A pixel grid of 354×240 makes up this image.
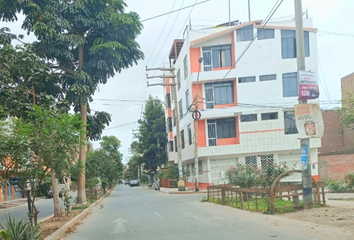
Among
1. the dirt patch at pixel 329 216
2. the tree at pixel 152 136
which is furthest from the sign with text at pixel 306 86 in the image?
the tree at pixel 152 136

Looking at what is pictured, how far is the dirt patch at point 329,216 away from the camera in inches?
376

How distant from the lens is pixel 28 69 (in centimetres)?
1220

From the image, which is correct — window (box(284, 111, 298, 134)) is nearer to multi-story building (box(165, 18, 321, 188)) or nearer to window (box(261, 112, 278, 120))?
multi-story building (box(165, 18, 321, 188))

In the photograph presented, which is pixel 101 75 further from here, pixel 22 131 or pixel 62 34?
pixel 22 131

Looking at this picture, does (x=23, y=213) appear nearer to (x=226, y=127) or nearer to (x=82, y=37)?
(x=82, y=37)

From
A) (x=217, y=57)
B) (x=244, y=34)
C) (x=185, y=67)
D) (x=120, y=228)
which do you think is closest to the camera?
(x=120, y=228)

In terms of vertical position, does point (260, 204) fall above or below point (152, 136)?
below

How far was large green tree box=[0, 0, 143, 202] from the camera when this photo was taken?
17.4 metres

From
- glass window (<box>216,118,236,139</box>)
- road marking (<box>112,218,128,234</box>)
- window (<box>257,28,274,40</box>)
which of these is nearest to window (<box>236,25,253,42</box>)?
window (<box>257,28,274,40</box>)

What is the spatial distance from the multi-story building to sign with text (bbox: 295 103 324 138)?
19.3 metres

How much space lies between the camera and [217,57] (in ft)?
112

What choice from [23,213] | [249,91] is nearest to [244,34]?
[249,91]

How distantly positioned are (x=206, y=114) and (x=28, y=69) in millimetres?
22669

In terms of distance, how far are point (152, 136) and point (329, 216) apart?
4427 centimetres
